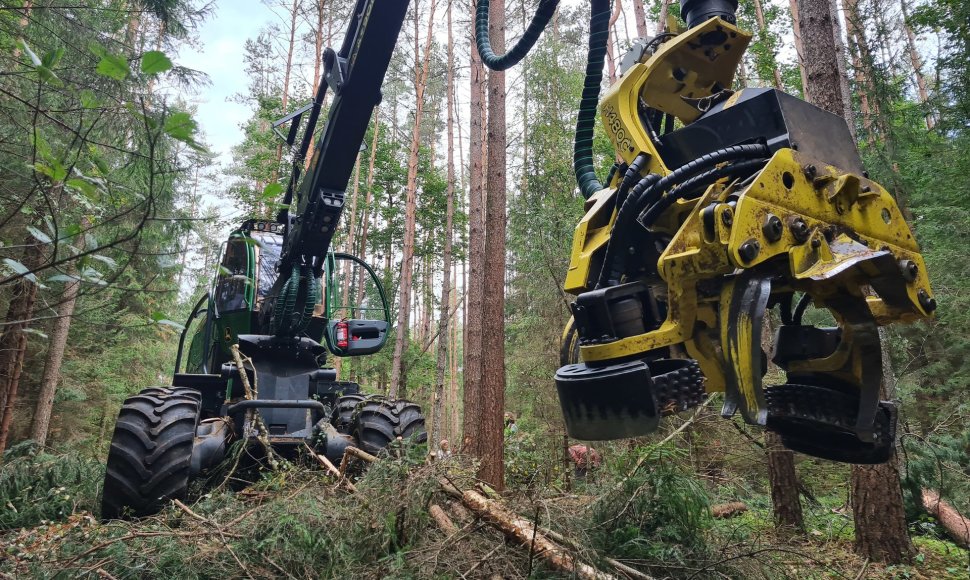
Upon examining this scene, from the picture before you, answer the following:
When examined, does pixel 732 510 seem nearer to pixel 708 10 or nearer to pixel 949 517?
pixel 949 517

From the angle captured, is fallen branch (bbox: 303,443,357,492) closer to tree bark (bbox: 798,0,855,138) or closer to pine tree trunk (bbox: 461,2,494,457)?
pine tree trunk (bbox: 461,2,494,457)

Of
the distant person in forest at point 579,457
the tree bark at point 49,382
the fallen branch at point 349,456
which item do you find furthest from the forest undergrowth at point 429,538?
the tree bark at point 49,382

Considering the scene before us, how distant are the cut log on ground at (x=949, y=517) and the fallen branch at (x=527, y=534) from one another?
3.36 m

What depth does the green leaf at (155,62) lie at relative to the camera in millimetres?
1423

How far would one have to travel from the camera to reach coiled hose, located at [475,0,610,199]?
2.79 metres

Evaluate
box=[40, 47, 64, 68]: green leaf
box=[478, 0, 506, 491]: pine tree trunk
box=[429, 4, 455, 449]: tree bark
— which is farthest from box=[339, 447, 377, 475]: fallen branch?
box=[429, 4, 455, 449]: tree bark

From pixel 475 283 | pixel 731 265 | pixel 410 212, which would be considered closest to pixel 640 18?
pixel 475 283

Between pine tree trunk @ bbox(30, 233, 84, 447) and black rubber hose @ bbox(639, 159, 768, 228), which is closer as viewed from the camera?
black rubber hose @ bbox(639, 159, 768, 228)

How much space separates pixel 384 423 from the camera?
17.6 ft

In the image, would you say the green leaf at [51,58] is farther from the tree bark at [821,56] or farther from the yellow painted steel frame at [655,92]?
the tree bark at [821,56]

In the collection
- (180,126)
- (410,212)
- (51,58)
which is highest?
(410,212)

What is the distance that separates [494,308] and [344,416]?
1923 millimetres

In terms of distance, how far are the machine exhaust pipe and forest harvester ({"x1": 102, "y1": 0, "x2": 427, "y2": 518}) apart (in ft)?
7.68

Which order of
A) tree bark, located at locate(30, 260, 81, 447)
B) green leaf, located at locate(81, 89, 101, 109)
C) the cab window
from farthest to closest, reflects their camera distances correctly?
tree bark, located at locate(30, 260, 81, 447) → the cab window → green leaf, located at locate(81, 89, 101, 109)
